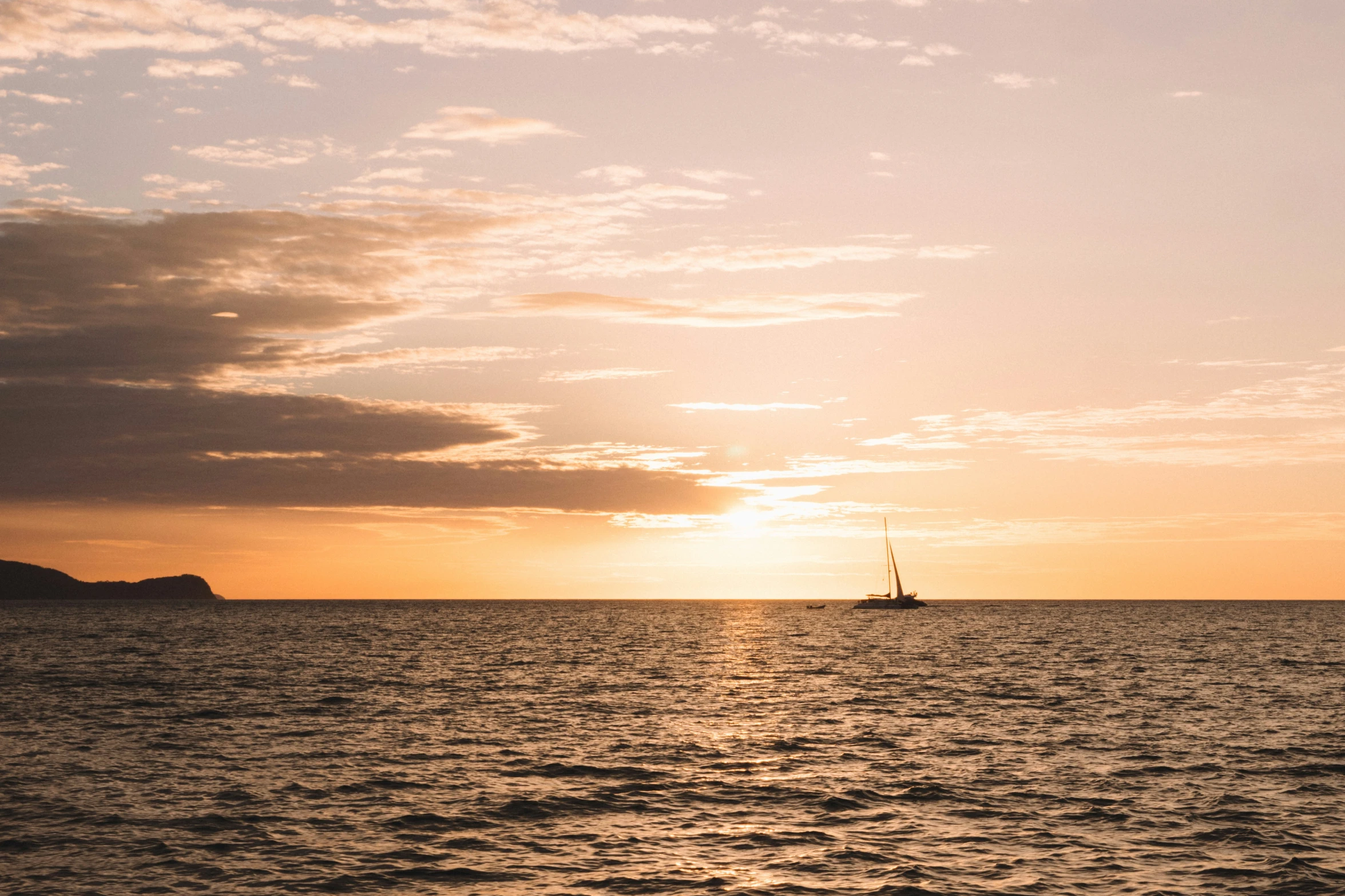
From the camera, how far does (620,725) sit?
5544 cm

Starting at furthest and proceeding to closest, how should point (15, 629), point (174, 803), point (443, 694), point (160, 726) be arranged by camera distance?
point (15, 629) < point (443, 694) < point (160, 726) < point (174, 803)

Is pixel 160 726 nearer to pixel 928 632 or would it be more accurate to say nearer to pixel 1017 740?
pixel 1017 740

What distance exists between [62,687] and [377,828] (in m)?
52.0

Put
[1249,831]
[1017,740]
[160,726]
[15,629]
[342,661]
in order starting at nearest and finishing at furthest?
[1249,831], [1017,740], [160,726], [342,661], [15,629]

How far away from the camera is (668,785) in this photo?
39.5m

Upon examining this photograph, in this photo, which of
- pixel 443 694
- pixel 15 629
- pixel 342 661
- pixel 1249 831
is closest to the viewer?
pixel 1249 831

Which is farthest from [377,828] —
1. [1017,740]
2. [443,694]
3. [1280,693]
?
[1280,693]

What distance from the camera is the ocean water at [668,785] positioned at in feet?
92.1

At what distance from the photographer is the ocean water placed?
28.1m

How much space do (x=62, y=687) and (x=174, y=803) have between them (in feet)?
148

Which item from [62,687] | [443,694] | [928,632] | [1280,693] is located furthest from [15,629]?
[1280,693]

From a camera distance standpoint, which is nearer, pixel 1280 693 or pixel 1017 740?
pixel 1017 740

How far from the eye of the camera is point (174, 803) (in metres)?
35.5

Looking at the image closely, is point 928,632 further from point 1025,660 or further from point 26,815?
point 26,815
